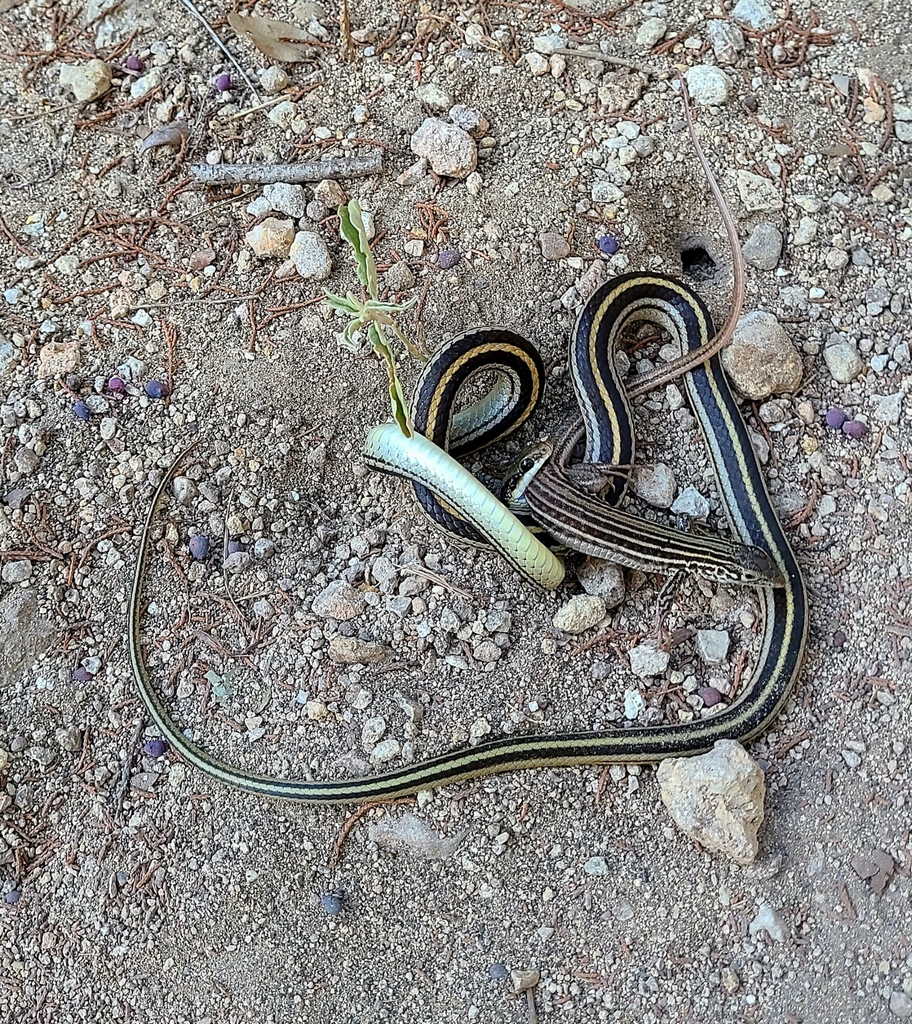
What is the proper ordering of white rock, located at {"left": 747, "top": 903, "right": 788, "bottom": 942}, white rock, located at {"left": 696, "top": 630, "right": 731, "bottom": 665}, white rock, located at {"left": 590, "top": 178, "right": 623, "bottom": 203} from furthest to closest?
white rock, located at {"left": 590, "top": 178, "right": 623, "bottom": 203} < white rock, located at {"left": 696, "top": 630, "right": 731, "bottom": 665} < white rock, located at {"left": 747, "top": 903, "right": 788, "bottom": 942}

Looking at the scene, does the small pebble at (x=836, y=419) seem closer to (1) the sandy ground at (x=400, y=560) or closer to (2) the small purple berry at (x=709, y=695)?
(1) the sandy ground at (x=400, y=560)

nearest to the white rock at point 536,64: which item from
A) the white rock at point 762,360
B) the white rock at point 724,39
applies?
the white rock at point 724,39

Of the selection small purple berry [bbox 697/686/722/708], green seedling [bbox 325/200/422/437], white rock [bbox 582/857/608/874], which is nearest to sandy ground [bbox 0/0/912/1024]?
white rock [bbox 582/857/608/874]

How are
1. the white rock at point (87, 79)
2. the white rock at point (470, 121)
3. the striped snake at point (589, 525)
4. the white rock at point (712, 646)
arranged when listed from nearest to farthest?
the striped snake at point (589, 525) → the white rock at point (712, 646) → the white rock at point (470, 121) → the white rock at point (87, 79)

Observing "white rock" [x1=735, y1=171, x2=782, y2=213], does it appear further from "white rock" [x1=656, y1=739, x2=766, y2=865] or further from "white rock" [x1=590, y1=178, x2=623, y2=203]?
"white rock" [x1=656, y1=739, x2=766, y2=865]

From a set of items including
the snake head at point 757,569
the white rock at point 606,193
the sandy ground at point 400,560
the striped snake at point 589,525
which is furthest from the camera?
the white rock at point 606,193

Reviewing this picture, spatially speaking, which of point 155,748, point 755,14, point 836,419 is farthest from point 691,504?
point 755,14
